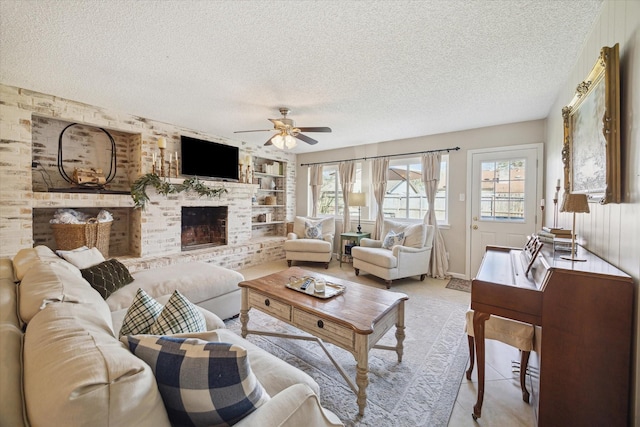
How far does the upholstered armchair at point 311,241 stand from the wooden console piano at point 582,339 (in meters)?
3.63

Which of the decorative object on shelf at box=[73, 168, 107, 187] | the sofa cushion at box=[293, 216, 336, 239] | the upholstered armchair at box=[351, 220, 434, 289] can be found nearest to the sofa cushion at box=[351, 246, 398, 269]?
the upholstered armchair at box=[351, 220, 434, 289]

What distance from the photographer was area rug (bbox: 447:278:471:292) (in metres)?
3.81

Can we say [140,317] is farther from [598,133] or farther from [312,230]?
[312,230]

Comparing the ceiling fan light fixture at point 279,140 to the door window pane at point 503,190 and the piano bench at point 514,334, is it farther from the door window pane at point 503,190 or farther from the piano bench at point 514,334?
the door window pane at point 503,190

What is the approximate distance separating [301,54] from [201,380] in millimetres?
2223

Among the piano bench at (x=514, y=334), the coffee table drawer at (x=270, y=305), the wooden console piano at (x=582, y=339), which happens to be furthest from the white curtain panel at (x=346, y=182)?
the wooden console piano at (x=582, y=339)

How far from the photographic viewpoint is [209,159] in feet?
15.0

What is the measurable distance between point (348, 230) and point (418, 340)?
3.22 m

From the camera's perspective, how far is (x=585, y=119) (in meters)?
1.77

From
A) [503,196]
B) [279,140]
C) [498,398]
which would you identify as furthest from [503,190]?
[279,140]

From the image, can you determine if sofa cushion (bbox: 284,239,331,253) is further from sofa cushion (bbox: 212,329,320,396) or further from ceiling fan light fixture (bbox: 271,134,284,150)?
sofa cushion (bbox: 212,329,320,396)

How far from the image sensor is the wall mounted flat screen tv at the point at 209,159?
428 centimetres

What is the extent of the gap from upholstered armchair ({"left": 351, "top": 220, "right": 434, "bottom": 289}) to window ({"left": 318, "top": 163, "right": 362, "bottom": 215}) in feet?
5.05

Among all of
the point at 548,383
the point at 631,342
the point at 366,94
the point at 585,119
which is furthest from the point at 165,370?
the point at 366,94
